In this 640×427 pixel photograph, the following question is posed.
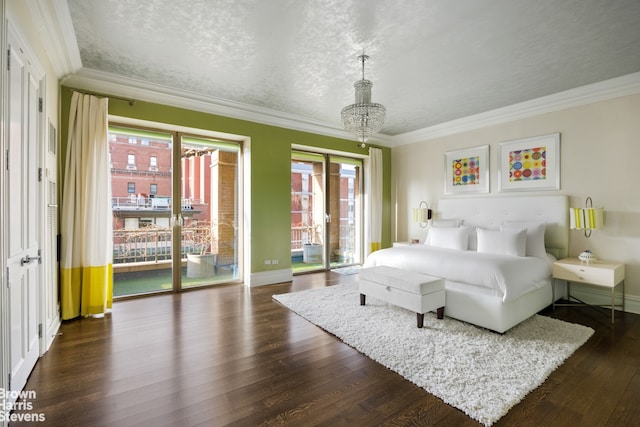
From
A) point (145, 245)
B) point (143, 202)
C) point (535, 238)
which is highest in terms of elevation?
point (143, 202)

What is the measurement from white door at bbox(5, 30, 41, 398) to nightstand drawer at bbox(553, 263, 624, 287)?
16.7 feet

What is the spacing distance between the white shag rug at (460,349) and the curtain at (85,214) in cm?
230

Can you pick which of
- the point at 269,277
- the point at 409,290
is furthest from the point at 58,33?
the point at 409,290

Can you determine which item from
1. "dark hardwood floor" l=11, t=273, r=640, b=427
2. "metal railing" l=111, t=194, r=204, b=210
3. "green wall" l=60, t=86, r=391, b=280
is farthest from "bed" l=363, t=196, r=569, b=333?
"metal railing" l=111, t=194, r=204, b=210

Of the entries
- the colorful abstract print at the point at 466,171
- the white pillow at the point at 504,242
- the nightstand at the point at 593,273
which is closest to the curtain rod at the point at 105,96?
the white pillow at the point at 504,242

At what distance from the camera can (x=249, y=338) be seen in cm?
287

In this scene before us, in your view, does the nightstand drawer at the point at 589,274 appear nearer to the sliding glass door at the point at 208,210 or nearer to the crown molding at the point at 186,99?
the crown molding at the point at 186,99

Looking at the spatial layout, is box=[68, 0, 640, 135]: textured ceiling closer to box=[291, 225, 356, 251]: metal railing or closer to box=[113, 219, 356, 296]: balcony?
box=[113, 219, 356, 296]: balcony

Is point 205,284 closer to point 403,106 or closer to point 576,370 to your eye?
point 403,106

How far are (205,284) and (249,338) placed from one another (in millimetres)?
2144

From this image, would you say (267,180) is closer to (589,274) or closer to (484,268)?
(484,268)

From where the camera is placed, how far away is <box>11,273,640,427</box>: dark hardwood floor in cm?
178

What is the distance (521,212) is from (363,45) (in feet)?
11.2

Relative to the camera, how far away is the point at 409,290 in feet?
10.0
